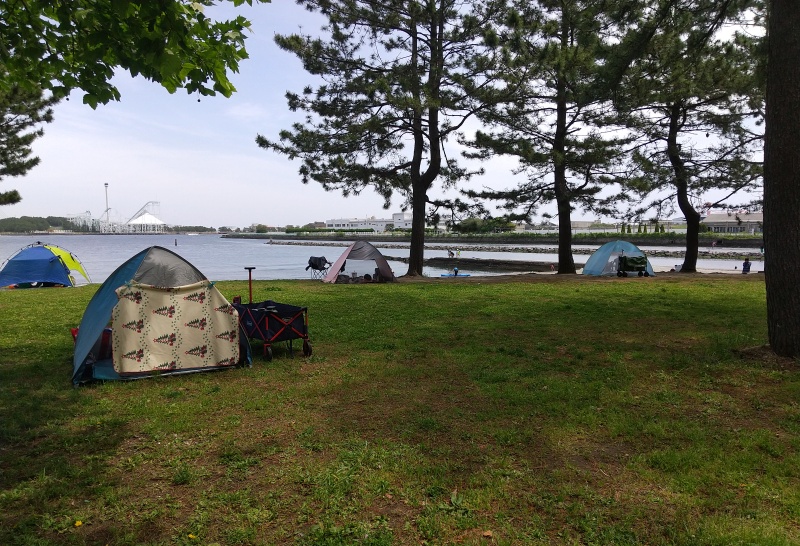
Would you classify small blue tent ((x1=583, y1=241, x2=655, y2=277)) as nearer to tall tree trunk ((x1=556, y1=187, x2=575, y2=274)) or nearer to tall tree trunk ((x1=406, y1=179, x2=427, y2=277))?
tall tree trunk ((x1=556, y1=187, x2=575, y2=274))

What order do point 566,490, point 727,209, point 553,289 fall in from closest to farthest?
point 566,490, point 553,289, point 727,209

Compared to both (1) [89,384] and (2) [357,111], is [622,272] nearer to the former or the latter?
(2) [357,111]

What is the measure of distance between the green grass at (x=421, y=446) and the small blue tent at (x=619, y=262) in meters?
11.2

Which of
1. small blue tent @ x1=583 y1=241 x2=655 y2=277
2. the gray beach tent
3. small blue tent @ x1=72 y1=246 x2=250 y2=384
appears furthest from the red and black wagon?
small blue tent @ x1=583 y1=241 x2=655 y2=277

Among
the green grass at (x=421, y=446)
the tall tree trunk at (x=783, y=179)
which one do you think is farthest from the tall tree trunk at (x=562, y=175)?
the green grass at (x=421, y=446)

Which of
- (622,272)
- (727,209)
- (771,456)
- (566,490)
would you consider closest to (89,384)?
(566,490)

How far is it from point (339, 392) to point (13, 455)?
2675 mm

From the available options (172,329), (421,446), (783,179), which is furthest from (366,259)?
(421,446)

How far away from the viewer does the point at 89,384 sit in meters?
5.30

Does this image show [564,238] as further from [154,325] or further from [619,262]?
[154,325]

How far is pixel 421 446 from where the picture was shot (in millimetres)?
3748

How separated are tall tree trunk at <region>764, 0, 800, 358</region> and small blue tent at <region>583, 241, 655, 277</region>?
12.5 metres

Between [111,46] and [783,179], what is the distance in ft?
22.6

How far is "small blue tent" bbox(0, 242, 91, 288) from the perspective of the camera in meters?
16.5
